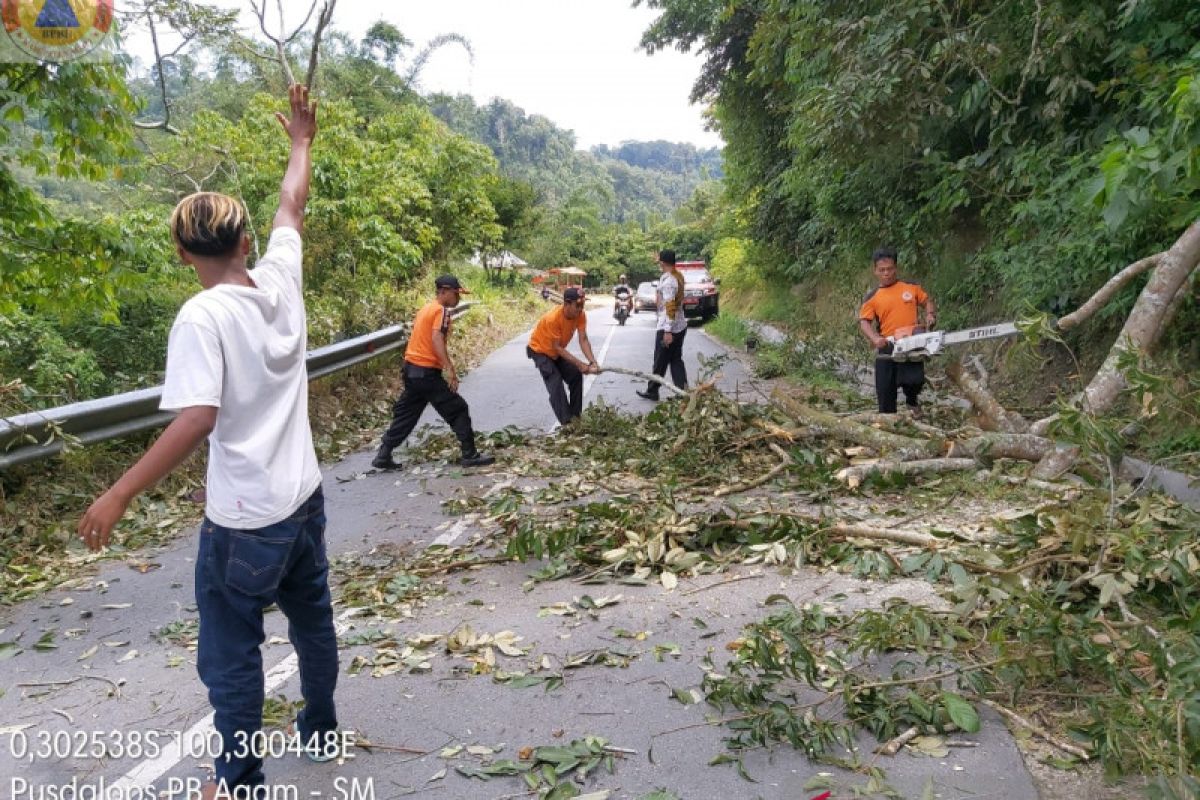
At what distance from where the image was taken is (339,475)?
25.4ft

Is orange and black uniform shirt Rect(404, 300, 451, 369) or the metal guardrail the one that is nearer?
the metal guardrail

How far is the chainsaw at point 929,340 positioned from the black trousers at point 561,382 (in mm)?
3429

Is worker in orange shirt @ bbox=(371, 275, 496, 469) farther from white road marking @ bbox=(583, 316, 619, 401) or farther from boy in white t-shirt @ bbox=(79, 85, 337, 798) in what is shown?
boy in white t-shirt @ bbox=(79, 85, 337, 798)

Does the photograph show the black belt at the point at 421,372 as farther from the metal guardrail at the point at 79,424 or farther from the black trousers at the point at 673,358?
the black trousers at the point at 673,358

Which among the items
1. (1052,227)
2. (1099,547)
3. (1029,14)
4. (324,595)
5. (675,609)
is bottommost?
(675,609)

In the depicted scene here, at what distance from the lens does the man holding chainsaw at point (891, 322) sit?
7410mm

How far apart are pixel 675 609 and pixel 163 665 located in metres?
2.50

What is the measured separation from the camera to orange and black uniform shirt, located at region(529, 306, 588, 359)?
9.02 m

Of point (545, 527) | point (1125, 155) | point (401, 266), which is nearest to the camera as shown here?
point (1125, 155)

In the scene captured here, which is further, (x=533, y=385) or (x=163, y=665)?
(x=533, y=385)

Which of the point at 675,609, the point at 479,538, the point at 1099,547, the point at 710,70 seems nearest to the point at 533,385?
the point at 479,538

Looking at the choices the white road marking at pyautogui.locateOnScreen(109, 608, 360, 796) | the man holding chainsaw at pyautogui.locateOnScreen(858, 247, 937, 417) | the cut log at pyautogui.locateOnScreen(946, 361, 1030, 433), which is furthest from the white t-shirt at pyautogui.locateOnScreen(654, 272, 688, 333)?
the white road marking at pyautogui.locateOnScreen(109, 608, 360, 796)

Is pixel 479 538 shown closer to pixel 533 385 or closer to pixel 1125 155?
pixel 1125 155

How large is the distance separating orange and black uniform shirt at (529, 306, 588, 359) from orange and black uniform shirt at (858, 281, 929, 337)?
10.2ft
